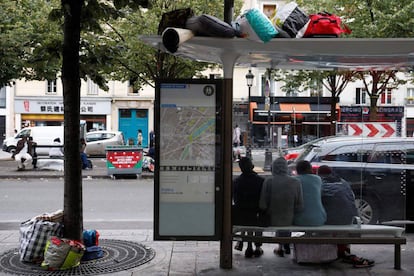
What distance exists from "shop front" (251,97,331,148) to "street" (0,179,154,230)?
11.2ft

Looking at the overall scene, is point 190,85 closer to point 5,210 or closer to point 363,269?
point 363,269

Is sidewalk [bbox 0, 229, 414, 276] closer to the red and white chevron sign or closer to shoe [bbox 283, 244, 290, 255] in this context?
shoe [bbox 283, 244, 290, 255]

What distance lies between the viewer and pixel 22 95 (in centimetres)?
3719

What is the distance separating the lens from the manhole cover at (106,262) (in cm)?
561

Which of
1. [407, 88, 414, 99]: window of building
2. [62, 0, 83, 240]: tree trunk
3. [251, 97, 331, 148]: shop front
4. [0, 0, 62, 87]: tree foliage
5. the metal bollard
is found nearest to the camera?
the metal bollard

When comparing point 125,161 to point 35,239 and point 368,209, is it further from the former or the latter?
point 368,209

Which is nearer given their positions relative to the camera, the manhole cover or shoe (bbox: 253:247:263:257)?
the manhole cover

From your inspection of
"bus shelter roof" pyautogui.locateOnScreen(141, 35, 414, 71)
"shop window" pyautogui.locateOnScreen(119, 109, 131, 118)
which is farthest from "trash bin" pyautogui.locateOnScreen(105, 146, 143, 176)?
"shop window" pyautogui.locateOnScreen(119, 109, 131, 118)

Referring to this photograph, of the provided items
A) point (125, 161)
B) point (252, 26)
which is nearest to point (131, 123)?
point (125, 161)

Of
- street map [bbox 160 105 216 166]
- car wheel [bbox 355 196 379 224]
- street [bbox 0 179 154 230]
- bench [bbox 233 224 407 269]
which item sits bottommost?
street [bbox 0 179 154 230]

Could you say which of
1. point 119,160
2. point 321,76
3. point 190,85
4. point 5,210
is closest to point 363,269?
point 190,85

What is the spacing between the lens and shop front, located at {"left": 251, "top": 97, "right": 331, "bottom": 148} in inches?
245

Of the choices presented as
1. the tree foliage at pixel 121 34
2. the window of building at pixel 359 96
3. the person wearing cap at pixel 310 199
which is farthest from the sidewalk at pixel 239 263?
the window of building at pixel 359 96

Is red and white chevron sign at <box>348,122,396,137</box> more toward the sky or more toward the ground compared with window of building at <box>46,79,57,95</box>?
more toward the ground
